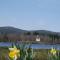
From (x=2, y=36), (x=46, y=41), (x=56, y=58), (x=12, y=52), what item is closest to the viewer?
(x=12, y=52)

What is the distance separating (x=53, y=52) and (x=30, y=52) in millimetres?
817

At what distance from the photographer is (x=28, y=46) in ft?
16.9

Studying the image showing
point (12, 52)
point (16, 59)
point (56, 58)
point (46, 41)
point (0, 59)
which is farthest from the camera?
point (46, 41)

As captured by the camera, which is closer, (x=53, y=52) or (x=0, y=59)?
(x=53, y=52)

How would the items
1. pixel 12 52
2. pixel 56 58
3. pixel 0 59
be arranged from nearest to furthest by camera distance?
1. pixel 12 52
2. pixel 56 58
3. pixel 0 59

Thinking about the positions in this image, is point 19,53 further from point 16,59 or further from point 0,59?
point 0,59

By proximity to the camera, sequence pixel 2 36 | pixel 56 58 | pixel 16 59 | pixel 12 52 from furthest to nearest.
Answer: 1. pixel 2 36
2. pixel 56 58
3. pixel 16 59
4. pixel 12 52

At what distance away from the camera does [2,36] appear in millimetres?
38594

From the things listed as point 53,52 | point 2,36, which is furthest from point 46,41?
point 53,52

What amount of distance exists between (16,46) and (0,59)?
16.1 ft

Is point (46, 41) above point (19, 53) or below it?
below

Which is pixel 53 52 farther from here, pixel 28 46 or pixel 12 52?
pixel 12 52

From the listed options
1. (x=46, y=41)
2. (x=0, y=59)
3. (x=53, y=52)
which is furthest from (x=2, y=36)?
(x=53, y=52)

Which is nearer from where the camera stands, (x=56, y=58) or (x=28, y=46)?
(x=28, y=46)
